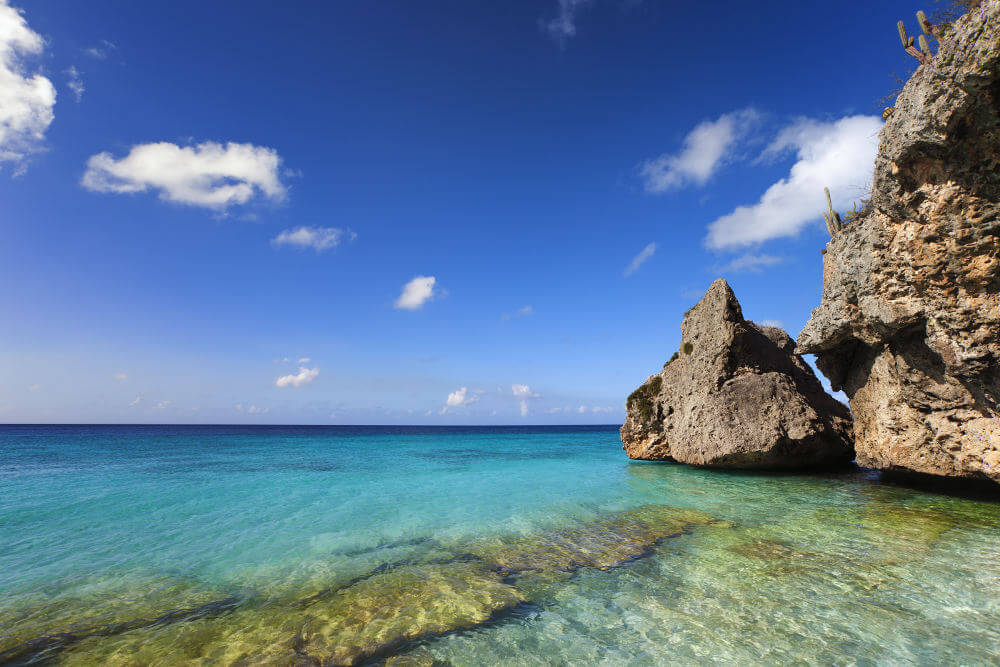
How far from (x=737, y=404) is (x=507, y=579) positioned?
14170mm

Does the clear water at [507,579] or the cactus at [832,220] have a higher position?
the cactus at [832,220]

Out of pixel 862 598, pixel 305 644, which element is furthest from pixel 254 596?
pixel 862 598

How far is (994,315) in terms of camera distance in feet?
28.5

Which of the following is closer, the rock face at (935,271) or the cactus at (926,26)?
the rock face at (935,271)

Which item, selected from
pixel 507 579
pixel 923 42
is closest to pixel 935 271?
pixel 923 42

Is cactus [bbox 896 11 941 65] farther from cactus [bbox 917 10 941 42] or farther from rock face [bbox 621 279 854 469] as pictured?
rock face [bbox 621 279 854 469]

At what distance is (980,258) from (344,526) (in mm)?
14404

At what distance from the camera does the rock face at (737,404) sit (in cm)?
1602

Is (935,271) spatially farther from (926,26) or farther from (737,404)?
(737,404)

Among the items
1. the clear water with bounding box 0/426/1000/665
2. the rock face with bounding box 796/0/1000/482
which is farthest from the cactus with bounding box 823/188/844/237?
the clear water with bounding box 0/426/1000/665

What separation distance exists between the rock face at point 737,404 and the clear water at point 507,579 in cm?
364

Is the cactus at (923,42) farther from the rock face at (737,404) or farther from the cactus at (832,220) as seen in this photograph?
the rock face at (737,404)

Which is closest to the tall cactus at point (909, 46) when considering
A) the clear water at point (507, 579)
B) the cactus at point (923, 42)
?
the cactus at point (923, 42)

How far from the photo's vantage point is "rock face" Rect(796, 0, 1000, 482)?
308 inches
